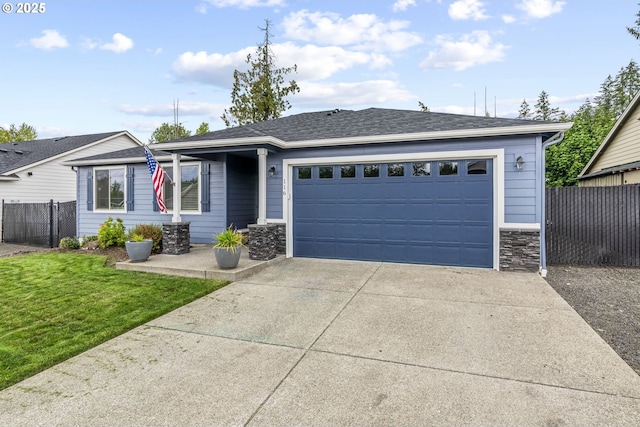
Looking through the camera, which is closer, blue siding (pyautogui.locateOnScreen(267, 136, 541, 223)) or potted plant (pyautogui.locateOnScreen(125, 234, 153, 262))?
blue siding (pyautogui.locateOnScreen(267, 136, 541, 223))

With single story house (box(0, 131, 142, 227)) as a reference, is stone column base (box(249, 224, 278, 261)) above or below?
below

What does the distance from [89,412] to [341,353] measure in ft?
6.58

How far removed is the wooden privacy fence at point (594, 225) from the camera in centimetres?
711

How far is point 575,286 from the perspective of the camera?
5688 millimetres

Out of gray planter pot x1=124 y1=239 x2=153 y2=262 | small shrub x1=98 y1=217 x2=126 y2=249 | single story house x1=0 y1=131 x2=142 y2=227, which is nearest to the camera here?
gray planter pot x1=124 y1=239 x2=153 y2=262

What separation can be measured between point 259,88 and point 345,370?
2110 cm

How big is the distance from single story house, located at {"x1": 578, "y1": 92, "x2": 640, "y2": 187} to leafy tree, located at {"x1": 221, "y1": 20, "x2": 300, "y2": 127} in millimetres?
Answer: 16838

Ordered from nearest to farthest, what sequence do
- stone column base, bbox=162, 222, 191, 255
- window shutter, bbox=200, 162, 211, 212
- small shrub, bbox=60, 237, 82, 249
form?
stone column base, bbox=162, 222, 191, 255
window shutter, bbox=200, 162, 211, 212
small shrub, bbox=60, 237, 82, 249

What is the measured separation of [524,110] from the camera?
43.9 m

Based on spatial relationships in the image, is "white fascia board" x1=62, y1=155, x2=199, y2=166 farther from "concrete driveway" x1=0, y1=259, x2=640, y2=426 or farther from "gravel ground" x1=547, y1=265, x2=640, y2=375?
"gravel ground" x1=547, y1=265, x2=640, y2=375

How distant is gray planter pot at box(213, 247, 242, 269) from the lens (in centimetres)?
617

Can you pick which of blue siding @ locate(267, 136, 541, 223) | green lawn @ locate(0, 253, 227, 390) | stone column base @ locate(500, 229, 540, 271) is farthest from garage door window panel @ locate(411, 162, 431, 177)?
green lawn @ locate(0, 253, 227, 390)

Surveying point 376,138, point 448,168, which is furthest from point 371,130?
point 448,168

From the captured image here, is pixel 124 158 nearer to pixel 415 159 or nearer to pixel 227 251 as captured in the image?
pixel 227 251
